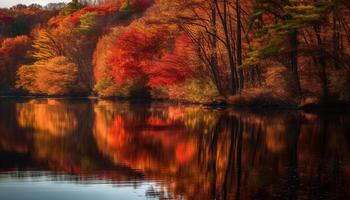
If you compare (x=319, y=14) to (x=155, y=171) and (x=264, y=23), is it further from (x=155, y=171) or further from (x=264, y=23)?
(x=155, y=171)

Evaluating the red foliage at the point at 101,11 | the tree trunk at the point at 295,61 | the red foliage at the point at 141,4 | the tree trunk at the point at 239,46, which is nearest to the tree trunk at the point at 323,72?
the tree trunk at the point at 295,61

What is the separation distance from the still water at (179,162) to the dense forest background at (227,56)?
497 inches

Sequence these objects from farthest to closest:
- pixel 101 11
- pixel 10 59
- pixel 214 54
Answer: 1. pixel 101 11
2. pixel 10 59
3. pixel 214 54

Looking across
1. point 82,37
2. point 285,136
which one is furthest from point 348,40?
point 82,37

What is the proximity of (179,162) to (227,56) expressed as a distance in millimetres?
32253

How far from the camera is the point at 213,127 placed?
87.1ft

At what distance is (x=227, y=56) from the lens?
47375 mm

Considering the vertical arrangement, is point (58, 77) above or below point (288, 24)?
below

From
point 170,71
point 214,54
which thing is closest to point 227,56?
point 214,54

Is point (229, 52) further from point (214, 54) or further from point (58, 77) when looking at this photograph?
point (58, 77)

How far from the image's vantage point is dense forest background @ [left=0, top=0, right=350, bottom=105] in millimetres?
38469

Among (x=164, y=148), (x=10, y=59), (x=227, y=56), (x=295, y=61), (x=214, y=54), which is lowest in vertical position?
(x=164, y=148)

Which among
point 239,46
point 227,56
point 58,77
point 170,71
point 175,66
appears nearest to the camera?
point 239,46

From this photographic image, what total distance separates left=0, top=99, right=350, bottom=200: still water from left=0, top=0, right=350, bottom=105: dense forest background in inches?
497
